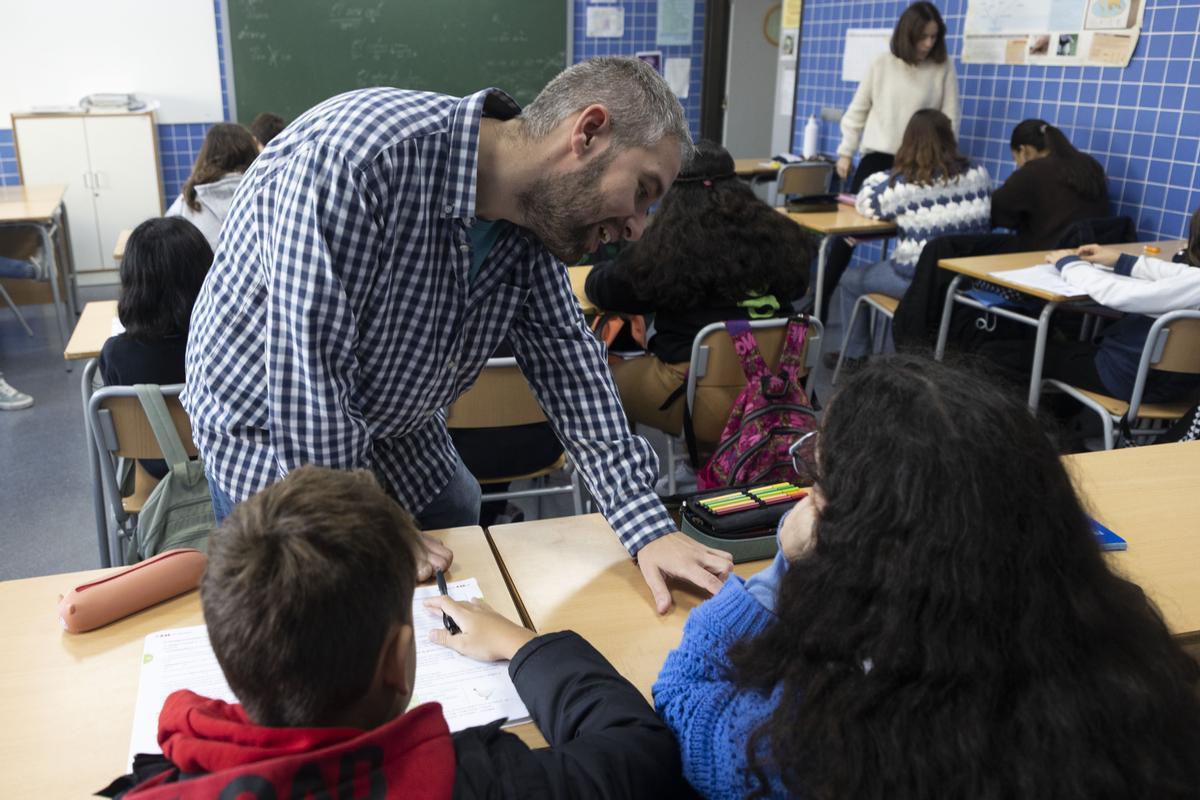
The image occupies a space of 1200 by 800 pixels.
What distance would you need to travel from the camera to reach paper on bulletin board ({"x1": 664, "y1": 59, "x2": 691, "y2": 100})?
7.51 m

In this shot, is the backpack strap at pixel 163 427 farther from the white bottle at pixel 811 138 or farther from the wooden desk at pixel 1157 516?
the white bottle at pixel 811 138

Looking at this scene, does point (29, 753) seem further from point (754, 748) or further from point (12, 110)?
point (12, 110)

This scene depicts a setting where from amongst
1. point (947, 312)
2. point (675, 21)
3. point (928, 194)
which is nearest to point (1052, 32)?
point (928, 194)

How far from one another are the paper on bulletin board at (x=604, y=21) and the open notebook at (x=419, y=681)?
6.64 m

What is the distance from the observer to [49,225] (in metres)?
4.79

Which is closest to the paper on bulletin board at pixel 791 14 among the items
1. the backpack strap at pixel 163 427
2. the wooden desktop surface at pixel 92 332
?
the wooden desktop surface at pixel 92 332

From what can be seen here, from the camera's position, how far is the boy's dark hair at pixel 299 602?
0.76m

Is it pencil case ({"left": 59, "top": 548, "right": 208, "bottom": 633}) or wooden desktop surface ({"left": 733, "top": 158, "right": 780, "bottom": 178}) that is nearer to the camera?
pencil case ({"left": 59, "top": 548, "right": 208, "bottom": 633})

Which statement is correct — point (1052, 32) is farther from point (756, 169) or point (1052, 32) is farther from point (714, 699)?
point (714, 699)

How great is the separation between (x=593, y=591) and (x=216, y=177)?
9.89 ft

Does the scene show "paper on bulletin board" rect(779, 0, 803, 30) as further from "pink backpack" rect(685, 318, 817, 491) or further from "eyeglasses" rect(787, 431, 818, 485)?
"eyeglasses" rect(787, 431, 818, 485)

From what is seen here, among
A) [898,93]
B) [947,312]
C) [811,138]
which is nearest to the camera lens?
[947,312]

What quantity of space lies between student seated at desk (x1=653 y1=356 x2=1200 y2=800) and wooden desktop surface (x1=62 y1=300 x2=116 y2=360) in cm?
245

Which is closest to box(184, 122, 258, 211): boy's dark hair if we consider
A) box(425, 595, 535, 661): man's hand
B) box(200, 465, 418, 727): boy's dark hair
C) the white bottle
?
box(425, 595, 535, 661): man's hand
